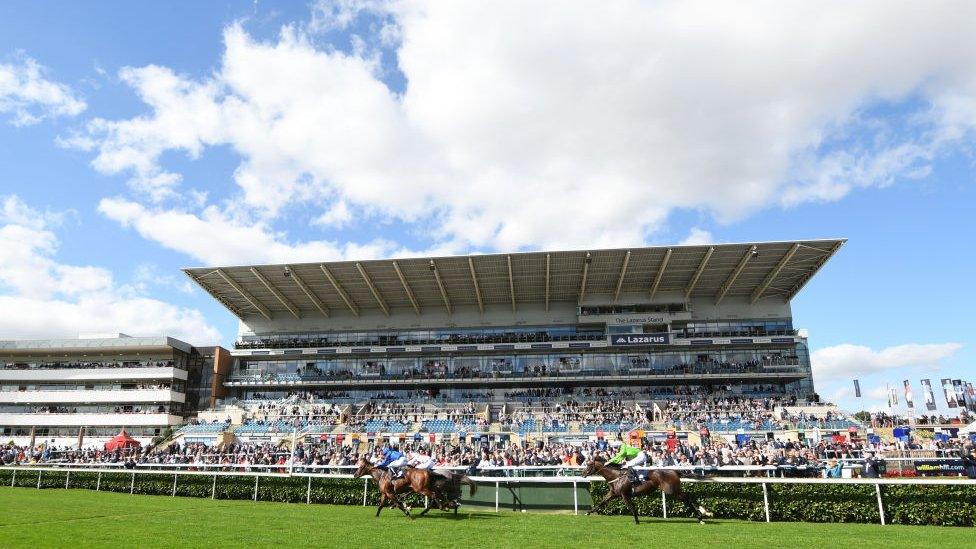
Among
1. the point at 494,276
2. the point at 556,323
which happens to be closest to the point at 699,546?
the point at 494,276

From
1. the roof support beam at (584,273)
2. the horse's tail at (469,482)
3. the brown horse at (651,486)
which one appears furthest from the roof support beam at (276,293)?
the brown horse at (651,486)

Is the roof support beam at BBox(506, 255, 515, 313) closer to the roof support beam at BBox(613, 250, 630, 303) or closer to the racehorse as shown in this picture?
the roof support beam at BBox(613, 250, 630, 303)

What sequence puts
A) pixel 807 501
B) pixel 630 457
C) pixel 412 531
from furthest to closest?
pixel 630 457 < pixel 807 501 < pixel 412 531

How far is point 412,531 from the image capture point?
9.47 m

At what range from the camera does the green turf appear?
8.16m

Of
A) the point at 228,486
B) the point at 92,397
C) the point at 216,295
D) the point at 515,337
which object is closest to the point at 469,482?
the point at 228,486

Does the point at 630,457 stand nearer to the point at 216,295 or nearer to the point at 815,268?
the point at 815,268

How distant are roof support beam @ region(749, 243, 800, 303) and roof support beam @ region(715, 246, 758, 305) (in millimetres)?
2057

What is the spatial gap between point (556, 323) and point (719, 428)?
51.9 feet

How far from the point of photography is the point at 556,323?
158ft

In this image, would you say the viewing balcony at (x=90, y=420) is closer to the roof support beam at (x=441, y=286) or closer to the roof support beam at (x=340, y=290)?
the roof support beam at (x=340, y=290)

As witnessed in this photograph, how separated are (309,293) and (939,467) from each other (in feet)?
126

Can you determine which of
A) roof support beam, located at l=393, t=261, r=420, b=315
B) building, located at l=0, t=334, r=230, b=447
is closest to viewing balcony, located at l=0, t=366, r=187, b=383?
building, located at l=0, t=334, r=230, b=447

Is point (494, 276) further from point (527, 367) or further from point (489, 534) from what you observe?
point (489, 534)
